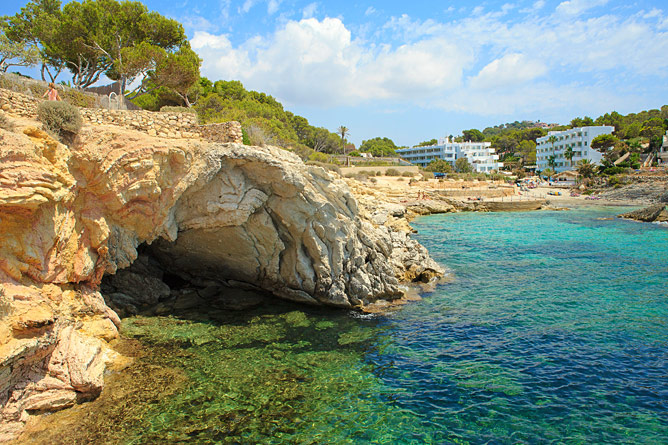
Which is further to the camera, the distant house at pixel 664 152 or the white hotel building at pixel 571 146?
the white hotel building at pixel 571 146

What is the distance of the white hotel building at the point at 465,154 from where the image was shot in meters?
116

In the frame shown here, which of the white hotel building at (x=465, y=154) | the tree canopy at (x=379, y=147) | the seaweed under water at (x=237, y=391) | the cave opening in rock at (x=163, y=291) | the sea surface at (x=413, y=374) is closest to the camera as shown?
the seaweed under water at (x=237, y=391)

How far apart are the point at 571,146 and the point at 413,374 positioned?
108833 mm

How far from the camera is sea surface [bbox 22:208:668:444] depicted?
335 inches

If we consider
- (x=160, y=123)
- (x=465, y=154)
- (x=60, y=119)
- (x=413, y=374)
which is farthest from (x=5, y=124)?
(x=465, y=154)

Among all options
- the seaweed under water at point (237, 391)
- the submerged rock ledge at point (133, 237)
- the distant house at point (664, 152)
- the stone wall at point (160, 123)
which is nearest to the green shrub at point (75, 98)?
the stone wall at point (160, 123)

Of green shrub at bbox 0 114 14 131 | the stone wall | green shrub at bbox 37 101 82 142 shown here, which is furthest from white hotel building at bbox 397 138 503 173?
green shrub at bbox 0 114 14 131

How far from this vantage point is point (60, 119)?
11.3 meters

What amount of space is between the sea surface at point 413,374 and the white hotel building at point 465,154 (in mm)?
101511

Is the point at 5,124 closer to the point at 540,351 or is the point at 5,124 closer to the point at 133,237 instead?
the point at 133,237

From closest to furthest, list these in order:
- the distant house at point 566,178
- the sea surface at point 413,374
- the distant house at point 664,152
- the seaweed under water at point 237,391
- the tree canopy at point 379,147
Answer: the seaweed under water at point 237,391 → the sea surface at point 413,374 → the distant house at point 664,152 → the distant house at point 566,178 → the tree canopy at point 379,147

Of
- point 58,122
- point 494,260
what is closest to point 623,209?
point 494,260

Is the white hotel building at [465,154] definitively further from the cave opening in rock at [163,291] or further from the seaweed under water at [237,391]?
the seaweed under water at [237,391]

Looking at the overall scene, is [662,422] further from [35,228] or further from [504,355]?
[35,228]
